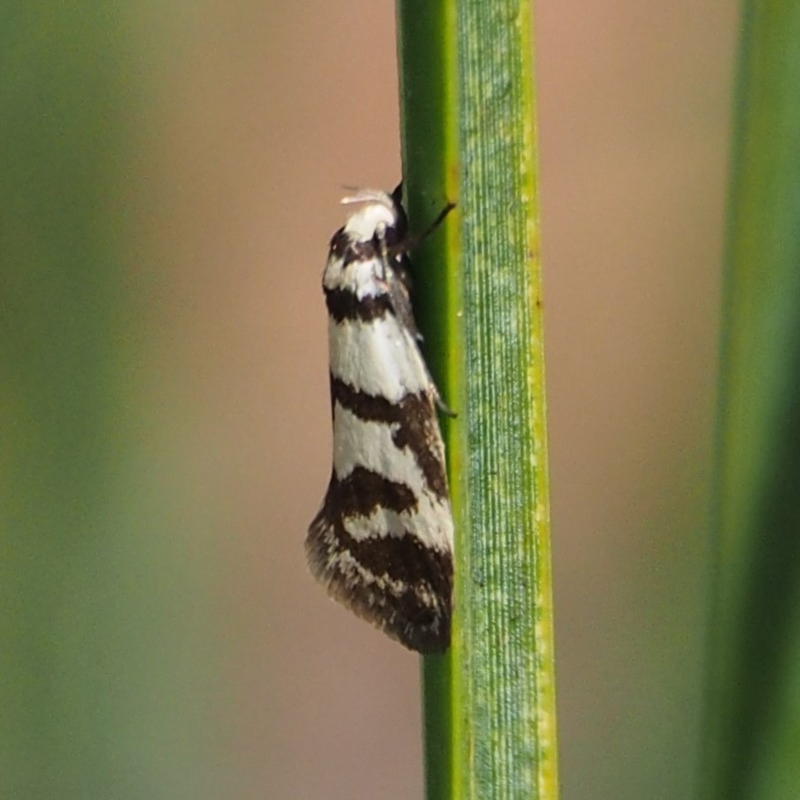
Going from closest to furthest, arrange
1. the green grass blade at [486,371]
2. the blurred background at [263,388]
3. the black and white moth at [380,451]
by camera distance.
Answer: the green grass blade at [486,371] → the black and white moth at [380,451] → the blurred background at [263,388]

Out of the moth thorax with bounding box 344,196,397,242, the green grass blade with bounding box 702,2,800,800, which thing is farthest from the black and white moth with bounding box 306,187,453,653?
the green grass blade with bounding box 702,2,800,800

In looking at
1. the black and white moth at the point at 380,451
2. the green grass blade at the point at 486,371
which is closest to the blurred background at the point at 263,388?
the black and white moth at the point at 380,451

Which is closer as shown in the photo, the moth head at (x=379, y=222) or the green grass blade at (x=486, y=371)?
the green grass blade at (x=486, y=371)

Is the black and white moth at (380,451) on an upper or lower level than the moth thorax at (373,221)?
lower

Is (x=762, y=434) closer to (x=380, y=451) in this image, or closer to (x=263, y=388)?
(x=380, y=451)

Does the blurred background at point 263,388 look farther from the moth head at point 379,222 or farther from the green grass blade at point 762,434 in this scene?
the moth head at point 379,222

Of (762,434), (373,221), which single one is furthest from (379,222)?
(762,434)

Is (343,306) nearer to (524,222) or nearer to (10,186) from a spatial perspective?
(524,222)

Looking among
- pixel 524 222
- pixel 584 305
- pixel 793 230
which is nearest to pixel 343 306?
pixel 524 222

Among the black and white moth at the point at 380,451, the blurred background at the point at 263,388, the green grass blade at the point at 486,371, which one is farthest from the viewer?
the blurred background at the point at 263,388
